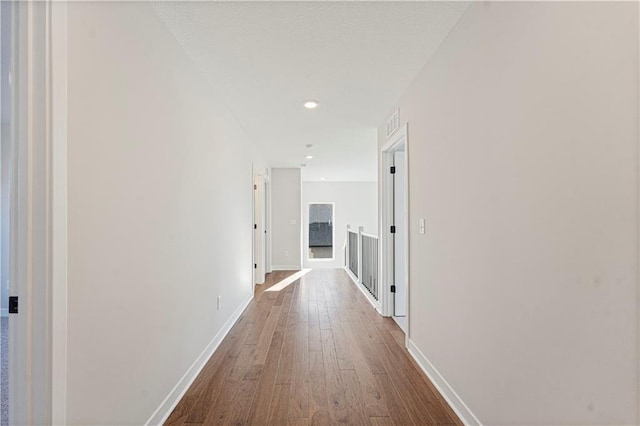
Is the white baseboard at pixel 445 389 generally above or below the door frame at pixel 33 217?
below

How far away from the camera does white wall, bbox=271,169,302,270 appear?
25.7 feet

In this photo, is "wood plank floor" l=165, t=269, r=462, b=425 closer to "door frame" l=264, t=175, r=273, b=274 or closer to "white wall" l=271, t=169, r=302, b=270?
"door frame" l=264, t=175, r=273, b=274

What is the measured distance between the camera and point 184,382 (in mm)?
2307

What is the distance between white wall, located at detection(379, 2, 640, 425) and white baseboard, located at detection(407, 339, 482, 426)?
61mm

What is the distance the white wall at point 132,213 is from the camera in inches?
50.8

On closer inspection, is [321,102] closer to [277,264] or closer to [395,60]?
[395,60]

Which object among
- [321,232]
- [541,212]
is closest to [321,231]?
[321,232]

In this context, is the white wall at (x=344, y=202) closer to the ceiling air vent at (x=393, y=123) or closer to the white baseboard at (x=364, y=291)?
the white baseboard at (x=364, y=291)

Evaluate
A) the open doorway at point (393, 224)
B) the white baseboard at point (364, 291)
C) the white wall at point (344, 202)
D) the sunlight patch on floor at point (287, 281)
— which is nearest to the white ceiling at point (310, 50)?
the open doorway at point (393, 224)

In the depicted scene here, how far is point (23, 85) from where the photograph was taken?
113cm

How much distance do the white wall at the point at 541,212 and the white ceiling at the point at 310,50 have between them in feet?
1.08

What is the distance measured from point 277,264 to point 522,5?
6.99 m

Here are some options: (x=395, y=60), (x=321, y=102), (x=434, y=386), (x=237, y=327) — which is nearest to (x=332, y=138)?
(x=321, y=102)

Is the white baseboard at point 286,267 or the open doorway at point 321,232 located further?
the open doorway at point 321,232
